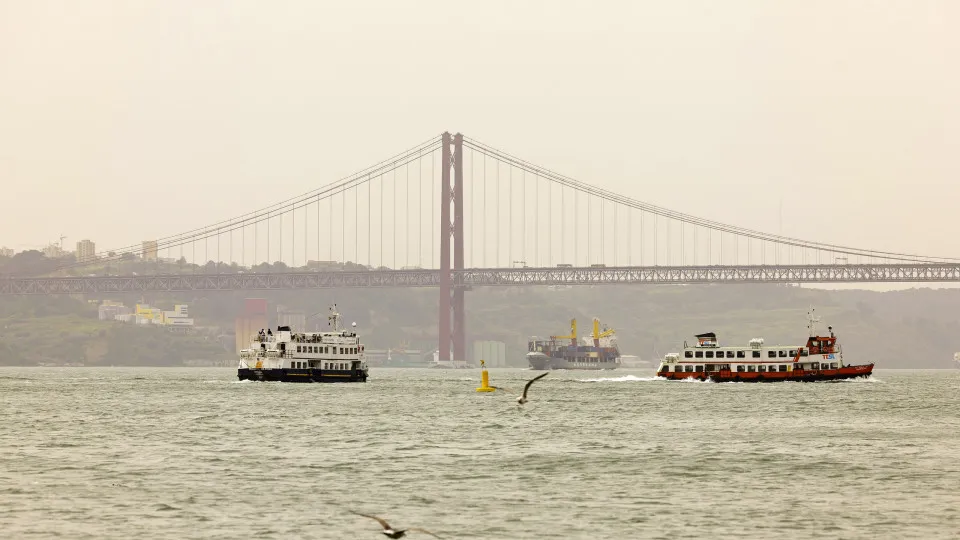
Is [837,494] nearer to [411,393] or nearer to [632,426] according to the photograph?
[632,426]

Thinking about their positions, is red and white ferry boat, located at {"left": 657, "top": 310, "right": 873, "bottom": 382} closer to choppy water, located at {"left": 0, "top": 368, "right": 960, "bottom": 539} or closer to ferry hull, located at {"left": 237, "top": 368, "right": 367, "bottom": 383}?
ferry hull, located at {"left": 237, "top": 368, "right": 367, "bottom": 383}

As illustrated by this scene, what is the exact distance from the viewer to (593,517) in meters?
37.4

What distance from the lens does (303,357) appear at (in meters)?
121

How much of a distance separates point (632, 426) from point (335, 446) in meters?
18.1

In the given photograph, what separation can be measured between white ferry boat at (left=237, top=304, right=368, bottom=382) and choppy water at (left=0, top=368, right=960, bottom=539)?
113 ft

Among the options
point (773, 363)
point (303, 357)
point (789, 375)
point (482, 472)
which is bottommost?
point (482, 472)

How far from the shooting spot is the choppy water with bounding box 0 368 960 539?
119 feet

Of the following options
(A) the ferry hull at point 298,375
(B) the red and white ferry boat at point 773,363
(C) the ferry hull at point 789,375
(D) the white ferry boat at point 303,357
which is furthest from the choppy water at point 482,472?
(B) the red and white ferry boat at point 773,363

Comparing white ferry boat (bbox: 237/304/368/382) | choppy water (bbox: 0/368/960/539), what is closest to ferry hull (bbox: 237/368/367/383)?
white ferry boat (bbox: 237/304/368/382)

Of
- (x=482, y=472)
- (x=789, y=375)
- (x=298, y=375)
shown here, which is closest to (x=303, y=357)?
(x=298, y=375)

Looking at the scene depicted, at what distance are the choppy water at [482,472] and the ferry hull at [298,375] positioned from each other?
110 feet

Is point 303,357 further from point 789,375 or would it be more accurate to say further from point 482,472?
point 482,472

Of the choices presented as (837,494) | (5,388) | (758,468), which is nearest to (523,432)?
(758,468)

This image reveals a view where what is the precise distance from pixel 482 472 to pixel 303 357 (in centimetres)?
7545
